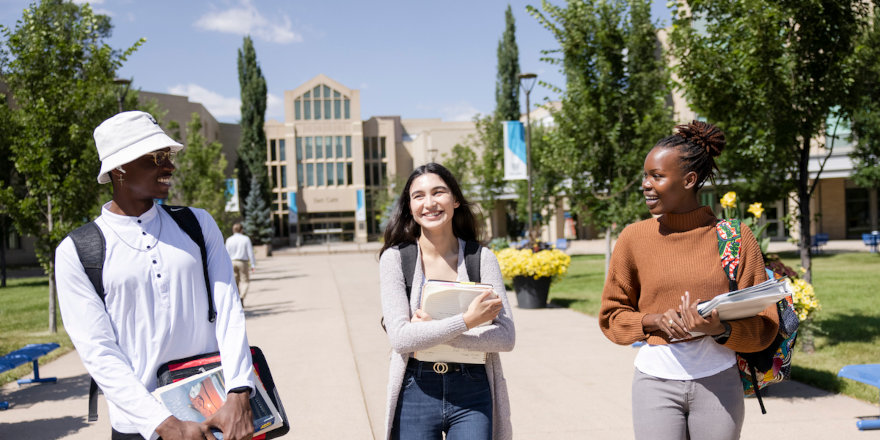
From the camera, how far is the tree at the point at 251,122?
64000 millimetres

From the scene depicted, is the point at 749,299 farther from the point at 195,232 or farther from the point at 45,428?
the point at 45,428

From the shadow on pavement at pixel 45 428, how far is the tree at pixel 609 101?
1226cm

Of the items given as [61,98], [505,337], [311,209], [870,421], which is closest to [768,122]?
[870,421]

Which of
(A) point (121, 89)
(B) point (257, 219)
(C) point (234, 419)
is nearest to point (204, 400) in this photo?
(C) point (234, 419)

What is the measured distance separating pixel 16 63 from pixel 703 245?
43.0ft

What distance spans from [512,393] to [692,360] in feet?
14.0

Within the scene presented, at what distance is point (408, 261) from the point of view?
2.90 meters

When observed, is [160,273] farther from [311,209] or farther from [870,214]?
[311,209]

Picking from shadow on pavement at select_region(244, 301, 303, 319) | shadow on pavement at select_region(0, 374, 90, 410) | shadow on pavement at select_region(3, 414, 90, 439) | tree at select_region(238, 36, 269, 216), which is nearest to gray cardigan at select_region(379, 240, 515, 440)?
shadow on pavement at select_region(3, 414, 90, 439)

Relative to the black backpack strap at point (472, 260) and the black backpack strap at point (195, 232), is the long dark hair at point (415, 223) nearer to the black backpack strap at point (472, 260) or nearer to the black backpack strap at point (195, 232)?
the black backpack strap at point (472, 260)

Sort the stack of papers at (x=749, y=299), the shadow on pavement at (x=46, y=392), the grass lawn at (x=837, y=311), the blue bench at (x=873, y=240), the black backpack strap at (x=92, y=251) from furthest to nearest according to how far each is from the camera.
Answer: the blue bench at (x=873, y=240) → the shadow on pavement at (x=46, y=392) → the grass lawn at (x=837, y=311) → the stack of papers at (x=749, y=299) → the black backpack strap at (x=92, y=251)

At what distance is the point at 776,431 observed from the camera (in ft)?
17.5

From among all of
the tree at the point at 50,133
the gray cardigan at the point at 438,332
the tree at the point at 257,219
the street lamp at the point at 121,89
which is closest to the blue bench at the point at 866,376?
the gray cardigan at the point at 438,332

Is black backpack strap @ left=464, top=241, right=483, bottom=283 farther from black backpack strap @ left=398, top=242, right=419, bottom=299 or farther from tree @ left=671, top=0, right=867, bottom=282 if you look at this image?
tree @ left=671, top=0, right=867, bottom=282
